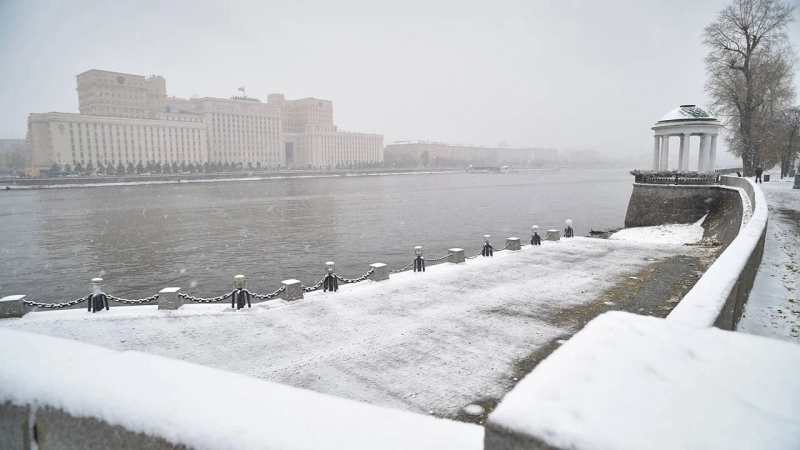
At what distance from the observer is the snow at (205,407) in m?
1.93

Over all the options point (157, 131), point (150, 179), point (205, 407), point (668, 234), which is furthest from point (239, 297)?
point (157, 131)

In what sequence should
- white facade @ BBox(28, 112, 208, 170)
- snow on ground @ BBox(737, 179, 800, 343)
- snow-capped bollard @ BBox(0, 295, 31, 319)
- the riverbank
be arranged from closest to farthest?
snow on ground @ BBox(737, 179, 800, 343), snow-capped bollard @ BBox(0, 295, 31, 319), the riverbank, white facade @ BBox(28, 112, 208, 170)

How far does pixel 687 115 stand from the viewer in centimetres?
3438

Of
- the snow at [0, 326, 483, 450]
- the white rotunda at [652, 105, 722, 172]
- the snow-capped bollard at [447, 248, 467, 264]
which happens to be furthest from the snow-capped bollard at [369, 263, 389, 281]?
the white rotunda at [652, 105, 722, 172]

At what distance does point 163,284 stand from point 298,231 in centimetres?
1725

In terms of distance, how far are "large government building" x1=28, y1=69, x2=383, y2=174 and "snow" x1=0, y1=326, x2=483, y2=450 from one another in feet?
493

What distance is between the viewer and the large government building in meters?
132

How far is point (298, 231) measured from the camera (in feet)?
133

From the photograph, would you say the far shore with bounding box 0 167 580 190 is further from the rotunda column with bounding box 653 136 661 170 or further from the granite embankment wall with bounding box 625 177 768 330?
the granite embankment wall with bounding box 625 177 768 330

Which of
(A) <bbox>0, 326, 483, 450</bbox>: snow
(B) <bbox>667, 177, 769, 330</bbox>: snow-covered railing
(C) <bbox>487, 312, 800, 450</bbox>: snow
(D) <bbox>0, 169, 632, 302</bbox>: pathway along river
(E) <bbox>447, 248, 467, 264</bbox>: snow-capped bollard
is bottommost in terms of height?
(D) <bbox>0, 169, 632, 302</bbox>: pathway along river

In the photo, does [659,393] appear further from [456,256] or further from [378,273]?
[456,256]

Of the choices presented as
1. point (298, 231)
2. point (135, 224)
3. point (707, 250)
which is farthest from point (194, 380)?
point (135, 224)

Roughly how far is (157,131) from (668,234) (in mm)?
155989

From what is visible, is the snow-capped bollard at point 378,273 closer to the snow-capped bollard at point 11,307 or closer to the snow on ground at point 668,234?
the snow-capped bollard at point 11,307
